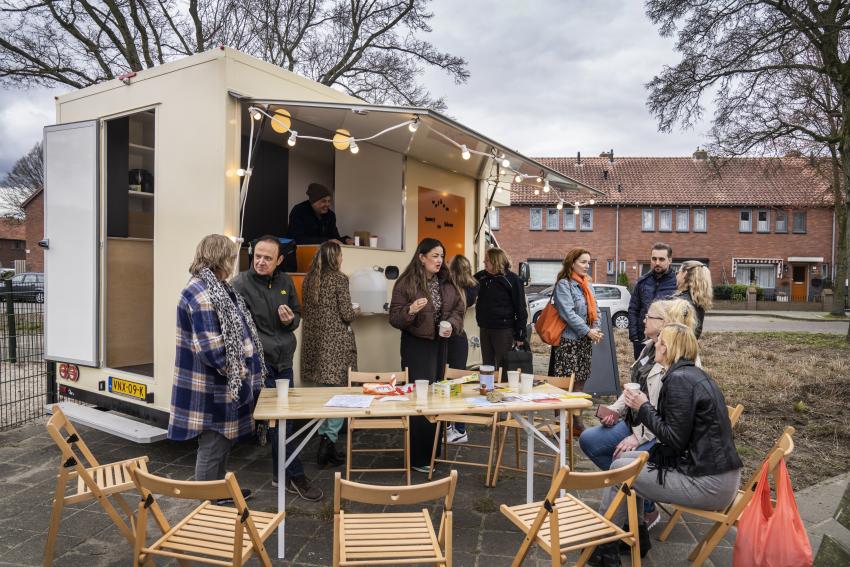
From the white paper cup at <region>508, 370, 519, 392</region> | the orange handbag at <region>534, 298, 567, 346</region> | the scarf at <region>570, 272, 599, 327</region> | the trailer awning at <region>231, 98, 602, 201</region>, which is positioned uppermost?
the trailer awning at <region>231, 98, 602, 201</region>

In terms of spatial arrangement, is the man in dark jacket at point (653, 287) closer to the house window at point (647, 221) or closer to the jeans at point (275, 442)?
the jeans at point (275, 442)

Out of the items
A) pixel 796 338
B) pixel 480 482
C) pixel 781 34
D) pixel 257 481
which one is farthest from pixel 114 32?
pixel 796 338

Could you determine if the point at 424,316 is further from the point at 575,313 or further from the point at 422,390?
the point at 575,313

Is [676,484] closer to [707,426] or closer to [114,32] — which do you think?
[707,426]

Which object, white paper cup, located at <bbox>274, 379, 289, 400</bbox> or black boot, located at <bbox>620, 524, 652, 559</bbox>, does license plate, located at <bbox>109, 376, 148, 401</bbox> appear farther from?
black boot, located at <bbox>620, 524, 652, 559</bbox>

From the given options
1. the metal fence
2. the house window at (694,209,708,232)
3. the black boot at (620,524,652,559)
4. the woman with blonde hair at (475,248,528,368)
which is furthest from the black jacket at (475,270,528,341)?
the house window at (694,209,708,232)

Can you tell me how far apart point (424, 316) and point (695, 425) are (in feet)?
7.48

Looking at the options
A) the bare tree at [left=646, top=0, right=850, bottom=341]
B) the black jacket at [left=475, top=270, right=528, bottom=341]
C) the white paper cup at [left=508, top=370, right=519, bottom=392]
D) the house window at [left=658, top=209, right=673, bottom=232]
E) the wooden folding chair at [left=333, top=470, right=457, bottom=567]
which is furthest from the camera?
the house window at [left=658, top=209, right=673, bottom=232]

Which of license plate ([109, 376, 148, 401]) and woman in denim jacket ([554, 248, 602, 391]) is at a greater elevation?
woman in denim jacket ([554, 248, 602, 391])

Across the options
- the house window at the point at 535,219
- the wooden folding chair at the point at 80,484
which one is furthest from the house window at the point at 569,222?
the wooden folding chair at the point at 80,484

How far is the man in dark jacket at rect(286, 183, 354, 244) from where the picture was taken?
5793mm

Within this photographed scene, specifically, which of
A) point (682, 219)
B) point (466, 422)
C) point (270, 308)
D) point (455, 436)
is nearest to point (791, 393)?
point (455, 436)

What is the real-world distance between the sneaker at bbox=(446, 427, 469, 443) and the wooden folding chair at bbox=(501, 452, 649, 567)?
7.69 feet

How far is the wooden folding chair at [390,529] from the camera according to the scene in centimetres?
214
